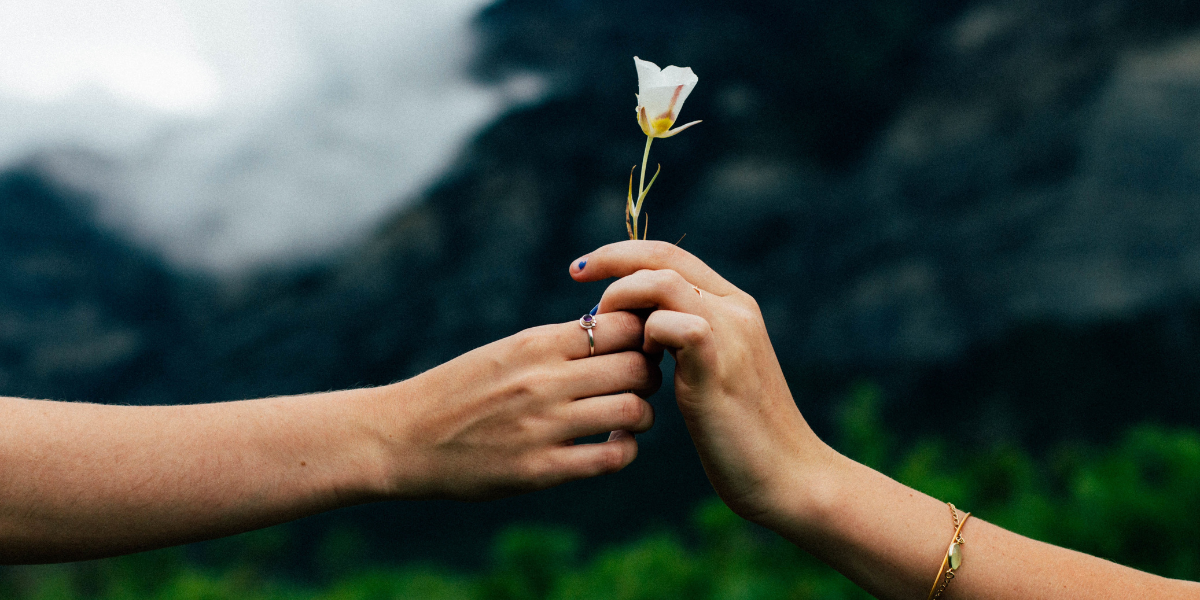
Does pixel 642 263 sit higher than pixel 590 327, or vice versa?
pixel 642 263

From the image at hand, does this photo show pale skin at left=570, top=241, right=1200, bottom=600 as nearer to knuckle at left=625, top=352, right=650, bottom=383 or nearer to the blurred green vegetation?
knuckle at left=625, top=352, right=650, bottom=383

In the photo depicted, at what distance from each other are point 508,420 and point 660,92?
673 millimetres

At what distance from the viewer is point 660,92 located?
1249mm

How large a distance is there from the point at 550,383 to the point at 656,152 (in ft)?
8.00

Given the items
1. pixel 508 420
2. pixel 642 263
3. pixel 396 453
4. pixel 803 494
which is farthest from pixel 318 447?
pixel 803 494

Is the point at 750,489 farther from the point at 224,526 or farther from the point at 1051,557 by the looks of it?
the point at 224,526

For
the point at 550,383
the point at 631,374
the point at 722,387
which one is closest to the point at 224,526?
the point at 550,383

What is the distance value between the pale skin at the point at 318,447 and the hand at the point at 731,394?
13cm

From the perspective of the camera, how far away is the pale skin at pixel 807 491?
1.07 m

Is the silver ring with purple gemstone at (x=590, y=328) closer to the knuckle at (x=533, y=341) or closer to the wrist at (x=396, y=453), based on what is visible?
the knuckle at (x=533, y=341)

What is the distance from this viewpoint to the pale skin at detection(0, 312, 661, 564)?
3.45 feet

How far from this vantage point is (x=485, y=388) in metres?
1.11

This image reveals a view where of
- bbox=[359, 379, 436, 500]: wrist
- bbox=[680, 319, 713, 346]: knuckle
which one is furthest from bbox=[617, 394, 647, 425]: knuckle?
bbox=[359, 379, 436, 500]: wrist

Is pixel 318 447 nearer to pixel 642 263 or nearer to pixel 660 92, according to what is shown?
pixel 642 263
